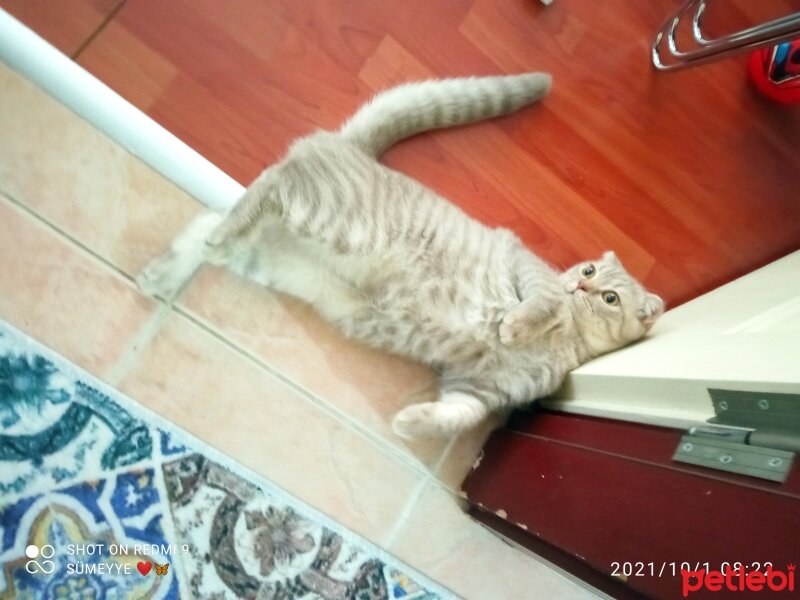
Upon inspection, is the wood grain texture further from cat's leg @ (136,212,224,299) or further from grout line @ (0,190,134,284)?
cat's leg @ (136,212,224,299)

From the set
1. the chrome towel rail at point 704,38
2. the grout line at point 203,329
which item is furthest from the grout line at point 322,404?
the chrome towel rail at point 704,38

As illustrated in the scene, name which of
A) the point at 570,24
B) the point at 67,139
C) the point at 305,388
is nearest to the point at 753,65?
the point at 570,24

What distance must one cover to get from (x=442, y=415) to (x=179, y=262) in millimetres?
656

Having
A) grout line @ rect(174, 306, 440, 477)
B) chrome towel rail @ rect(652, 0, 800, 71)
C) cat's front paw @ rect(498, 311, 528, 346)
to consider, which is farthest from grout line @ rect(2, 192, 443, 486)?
chrome towel rail @ rect(652, 0, 800, 71)

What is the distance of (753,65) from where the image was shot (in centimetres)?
157

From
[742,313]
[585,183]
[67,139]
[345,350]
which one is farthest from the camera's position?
[585,183]

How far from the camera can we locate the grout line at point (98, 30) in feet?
4.09

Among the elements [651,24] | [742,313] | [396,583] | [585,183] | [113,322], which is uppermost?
[651,24]

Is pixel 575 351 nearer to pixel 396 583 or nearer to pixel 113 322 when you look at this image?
pixel 396 583

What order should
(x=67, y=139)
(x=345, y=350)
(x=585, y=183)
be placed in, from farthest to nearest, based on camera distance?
(x=585, y=183), (x=345, y=350), (x=67, y=139)

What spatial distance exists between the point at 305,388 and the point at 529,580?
72cm

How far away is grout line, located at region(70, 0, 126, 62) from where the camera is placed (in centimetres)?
125

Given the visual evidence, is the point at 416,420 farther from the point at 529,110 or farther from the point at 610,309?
the point at 529,110

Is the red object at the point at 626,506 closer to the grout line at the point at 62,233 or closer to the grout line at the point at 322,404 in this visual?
the grout line at the point at 322,404
